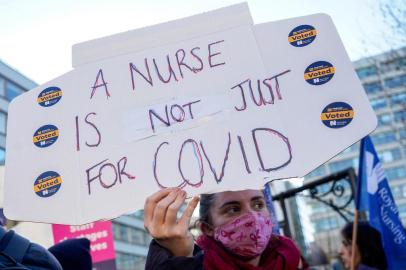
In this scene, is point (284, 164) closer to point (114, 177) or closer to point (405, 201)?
point (114, 177)

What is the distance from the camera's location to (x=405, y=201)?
70250 millimetres

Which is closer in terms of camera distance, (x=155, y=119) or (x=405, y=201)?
(x=155, y=119)

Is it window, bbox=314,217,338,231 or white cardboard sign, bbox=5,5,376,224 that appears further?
window, bbox=314,217,338,231

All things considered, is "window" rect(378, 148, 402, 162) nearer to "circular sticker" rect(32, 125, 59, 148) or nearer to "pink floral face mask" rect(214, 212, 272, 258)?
"pink floral face mask" rect(214, 212, 272, 258)

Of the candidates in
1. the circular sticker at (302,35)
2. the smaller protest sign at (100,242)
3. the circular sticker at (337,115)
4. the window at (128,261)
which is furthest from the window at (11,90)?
the circular sticker at (337,115)

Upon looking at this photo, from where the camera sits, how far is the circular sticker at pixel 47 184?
52.4 inches

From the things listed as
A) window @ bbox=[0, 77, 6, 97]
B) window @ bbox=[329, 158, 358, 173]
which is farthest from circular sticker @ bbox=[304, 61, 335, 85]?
window @ bbox=[329, 158, 358, 173]

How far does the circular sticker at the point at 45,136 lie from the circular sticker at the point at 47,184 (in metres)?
0.10

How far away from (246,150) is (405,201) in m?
76.1

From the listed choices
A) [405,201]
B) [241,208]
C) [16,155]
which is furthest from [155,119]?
[405,201]

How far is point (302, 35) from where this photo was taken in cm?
142


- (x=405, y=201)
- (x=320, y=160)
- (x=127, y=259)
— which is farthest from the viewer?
(x=405, y=201)

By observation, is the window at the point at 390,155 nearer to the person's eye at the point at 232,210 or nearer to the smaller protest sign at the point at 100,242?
the smaller protest sign at the point at 100,242

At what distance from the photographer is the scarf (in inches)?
65.6
